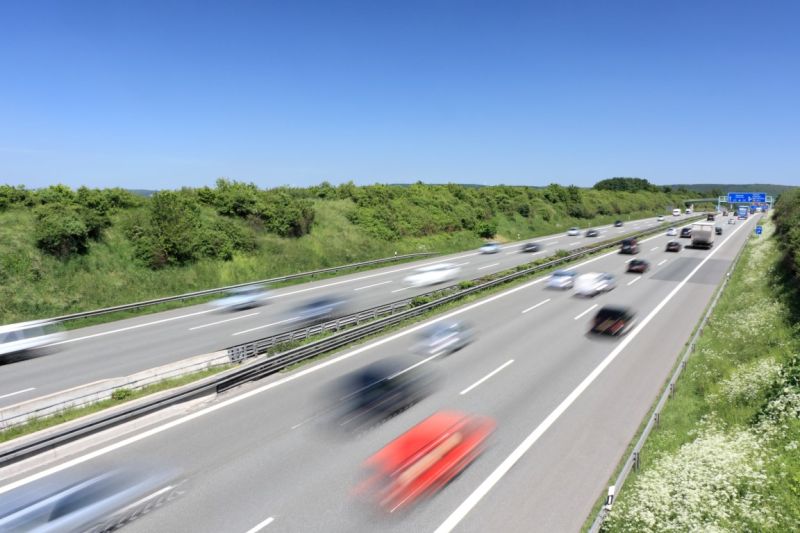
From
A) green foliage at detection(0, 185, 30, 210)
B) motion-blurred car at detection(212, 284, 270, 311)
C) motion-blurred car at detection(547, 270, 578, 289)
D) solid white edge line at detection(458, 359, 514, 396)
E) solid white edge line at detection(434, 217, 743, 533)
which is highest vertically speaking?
green foliage at detection(0, 185, 30, 210)

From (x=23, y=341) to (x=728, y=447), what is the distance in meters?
27.0

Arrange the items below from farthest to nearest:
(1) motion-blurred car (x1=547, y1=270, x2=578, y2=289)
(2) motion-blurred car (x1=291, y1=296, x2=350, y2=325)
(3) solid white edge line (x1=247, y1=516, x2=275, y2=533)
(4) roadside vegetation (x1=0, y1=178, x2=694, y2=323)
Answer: (1) motion-blurred car (x1=547, y1=270, x2=578, y2=289), (4) roadside vegetation (x1=0, y1=178, x2=694, y2=323), (2) motion-blurred car (x1=291, y1=296, x2=350, y2=325), (3) solid white edge line (x1=247, y1=516, x2=275, y2=533)

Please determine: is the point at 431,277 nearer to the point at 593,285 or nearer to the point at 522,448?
the point at 593,285

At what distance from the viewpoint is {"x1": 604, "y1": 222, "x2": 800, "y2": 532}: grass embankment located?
8234mm

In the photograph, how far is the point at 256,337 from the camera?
73.4 feet

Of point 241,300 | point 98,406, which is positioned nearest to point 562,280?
point 241,300

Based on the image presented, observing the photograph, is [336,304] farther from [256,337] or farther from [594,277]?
[594,277]

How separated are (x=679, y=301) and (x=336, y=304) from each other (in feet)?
74.8

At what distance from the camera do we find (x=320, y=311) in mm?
26328

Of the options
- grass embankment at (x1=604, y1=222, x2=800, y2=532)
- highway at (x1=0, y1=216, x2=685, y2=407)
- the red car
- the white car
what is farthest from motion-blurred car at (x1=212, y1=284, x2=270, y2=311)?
grass embankment at (x1=604, y1=222, x2=800, y2=532)

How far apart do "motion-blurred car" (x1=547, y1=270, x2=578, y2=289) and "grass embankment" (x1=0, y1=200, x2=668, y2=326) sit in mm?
20771

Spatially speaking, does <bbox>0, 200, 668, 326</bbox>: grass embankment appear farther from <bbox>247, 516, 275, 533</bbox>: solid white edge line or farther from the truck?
the truck

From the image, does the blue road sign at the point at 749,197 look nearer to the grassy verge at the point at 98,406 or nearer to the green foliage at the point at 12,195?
the grassy verge at the point at 98,406

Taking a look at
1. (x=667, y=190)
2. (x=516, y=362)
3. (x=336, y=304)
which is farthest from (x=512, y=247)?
(x=667, y=190)
